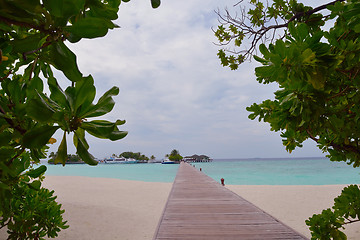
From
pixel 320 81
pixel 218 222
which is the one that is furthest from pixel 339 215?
pixel 218 222

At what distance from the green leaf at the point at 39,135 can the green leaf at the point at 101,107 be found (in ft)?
0.25

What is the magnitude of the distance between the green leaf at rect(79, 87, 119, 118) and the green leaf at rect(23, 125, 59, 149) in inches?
3.0

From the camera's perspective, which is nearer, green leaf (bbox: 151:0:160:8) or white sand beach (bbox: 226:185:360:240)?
green leaf (bbox: 151:0:160:8)

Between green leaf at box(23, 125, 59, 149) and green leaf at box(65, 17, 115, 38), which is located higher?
green leaf at box(65, 17, 115, 38)

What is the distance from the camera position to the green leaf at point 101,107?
0.56 metres

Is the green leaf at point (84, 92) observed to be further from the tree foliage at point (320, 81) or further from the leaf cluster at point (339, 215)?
the leaf cluster at point (339, 215)

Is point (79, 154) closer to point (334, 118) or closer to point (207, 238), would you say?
point (334, 118)

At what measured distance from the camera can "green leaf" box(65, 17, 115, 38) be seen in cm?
46

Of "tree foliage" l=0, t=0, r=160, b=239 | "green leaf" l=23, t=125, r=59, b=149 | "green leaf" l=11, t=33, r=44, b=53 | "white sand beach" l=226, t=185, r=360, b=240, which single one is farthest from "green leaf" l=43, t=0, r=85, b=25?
"white sand beach" l=226, t=185, r=360, b=240

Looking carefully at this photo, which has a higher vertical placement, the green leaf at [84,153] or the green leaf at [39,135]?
the green leaf at [39,135]

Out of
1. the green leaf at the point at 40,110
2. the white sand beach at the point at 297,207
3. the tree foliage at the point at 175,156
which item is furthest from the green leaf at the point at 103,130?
the tree foliage at the point at 175,156

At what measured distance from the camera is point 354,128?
128 cm

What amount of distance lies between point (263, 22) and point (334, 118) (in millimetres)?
1866

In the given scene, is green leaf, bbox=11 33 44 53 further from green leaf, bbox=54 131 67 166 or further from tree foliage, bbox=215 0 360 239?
tree foliage, bbox=215 0 360 239
